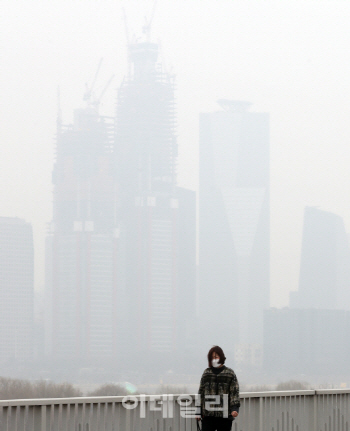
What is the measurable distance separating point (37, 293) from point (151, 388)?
24.7m

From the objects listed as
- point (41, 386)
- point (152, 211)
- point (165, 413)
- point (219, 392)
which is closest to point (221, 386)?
point (219, 392)

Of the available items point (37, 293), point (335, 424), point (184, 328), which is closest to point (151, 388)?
point (184, 328)

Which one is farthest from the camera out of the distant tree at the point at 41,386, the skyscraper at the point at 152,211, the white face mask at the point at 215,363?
the skyscraper at the point at 152,211

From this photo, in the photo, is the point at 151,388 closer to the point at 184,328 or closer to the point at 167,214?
the point at 184,328

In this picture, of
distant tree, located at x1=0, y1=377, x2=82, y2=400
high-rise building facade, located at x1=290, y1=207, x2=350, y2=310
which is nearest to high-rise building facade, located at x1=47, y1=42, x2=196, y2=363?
distant tree, located at x1=0, y1=377, x2=82, y2=400

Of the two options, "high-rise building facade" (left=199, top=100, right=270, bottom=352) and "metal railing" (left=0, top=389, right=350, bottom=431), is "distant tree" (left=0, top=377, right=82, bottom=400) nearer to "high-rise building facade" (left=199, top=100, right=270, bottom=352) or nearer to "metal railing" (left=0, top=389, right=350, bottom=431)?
"high-rise building facade" (left=199, top=100, right=270, bottom=352)

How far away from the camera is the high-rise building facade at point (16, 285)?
96875 millimetres

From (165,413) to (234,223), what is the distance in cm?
10513

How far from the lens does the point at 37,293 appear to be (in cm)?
10619

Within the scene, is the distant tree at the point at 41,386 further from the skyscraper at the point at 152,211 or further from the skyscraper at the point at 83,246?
→ the skyscraper at the point at 152,211

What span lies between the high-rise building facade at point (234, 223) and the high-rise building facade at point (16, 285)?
24658 millimetres

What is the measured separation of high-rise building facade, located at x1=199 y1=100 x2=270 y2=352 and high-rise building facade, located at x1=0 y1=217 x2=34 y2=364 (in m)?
24.7

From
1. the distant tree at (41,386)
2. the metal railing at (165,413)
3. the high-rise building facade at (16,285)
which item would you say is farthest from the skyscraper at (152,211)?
the metal railing at (165,413)

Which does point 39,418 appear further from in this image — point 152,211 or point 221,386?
point 152,211
